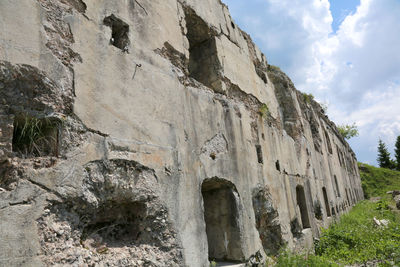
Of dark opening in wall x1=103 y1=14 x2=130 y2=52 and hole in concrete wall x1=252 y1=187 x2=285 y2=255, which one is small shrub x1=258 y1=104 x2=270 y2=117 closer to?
hole in concrete wall x1=252 y1=187 x2=285 y2=255

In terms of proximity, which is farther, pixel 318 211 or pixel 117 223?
pixel 318 211

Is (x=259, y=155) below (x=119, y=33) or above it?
below

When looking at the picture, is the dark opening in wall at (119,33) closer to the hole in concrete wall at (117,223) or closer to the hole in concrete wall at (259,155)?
the hole in concrete wall at (117,223)

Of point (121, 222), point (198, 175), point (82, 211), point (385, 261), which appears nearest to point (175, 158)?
point (198, 175)

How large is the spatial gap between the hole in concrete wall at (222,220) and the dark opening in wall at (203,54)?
151 centimetres

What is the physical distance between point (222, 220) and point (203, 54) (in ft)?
8.60

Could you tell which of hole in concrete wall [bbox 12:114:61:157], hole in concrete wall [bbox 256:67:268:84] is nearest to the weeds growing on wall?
hole in concrete wall [bbox 256:67:268:84]

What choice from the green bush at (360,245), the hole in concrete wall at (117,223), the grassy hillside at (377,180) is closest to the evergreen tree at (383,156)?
the grassy hillside at (377,180)

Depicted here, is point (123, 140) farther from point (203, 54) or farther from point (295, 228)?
point (295, 228)

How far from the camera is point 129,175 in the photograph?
9.03 feet

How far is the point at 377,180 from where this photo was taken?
1163 inches

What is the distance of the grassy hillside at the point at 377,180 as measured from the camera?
2762 centimetres

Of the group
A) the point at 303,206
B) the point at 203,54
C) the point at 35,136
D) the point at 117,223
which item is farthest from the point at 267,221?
the point at 35,136

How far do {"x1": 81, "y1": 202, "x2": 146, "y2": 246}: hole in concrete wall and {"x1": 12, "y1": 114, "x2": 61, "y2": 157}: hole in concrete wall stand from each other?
2.16 ft
